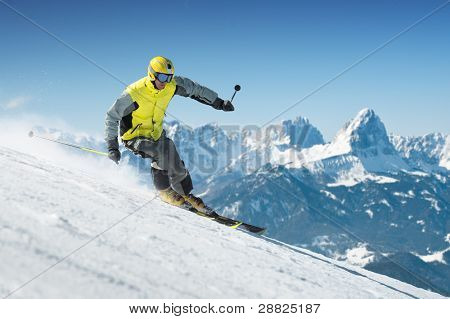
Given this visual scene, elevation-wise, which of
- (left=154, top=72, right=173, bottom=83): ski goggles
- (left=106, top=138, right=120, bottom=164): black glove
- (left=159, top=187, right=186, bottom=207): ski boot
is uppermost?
(left=154, top=72, right=173, bottom=83): ski goggles

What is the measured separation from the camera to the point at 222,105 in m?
11.2

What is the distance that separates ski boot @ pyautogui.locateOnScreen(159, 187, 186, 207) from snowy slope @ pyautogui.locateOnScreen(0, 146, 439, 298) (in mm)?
2897

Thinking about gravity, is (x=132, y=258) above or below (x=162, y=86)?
below

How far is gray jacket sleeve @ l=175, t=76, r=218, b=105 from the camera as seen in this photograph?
34.9 feet

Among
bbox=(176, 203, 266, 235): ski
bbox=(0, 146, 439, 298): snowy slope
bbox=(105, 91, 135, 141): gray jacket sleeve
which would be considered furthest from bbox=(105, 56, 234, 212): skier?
bbox=(0, 146, 439, 298): snowy slope

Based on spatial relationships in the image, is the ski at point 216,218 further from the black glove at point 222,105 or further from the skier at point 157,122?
the black glove at point 222,105

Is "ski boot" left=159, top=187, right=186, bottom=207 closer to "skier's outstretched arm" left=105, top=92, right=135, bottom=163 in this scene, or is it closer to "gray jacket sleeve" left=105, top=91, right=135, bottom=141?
"skier's outstretched arm" left=105, top=92, right=135, bottom=163

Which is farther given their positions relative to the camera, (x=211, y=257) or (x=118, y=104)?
(x=118, y=104)

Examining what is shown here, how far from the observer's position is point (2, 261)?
12.6 ft

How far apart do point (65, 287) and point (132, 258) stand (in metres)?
1.11

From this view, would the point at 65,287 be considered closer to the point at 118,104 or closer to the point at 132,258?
the point at 132,258
